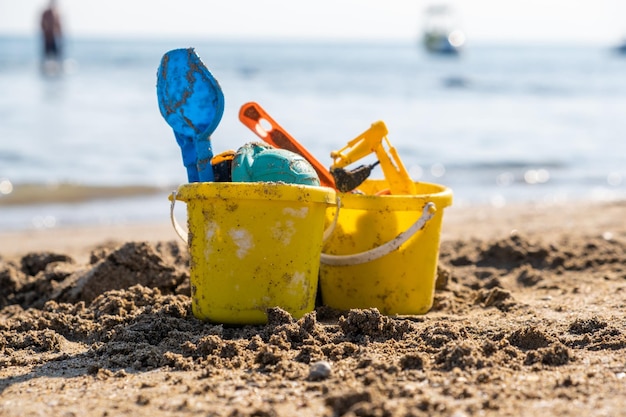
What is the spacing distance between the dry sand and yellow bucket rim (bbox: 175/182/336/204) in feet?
1.31

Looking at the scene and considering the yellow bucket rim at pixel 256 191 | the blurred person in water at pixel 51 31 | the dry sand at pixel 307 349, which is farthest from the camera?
the blurred person in water at pixel 51 31

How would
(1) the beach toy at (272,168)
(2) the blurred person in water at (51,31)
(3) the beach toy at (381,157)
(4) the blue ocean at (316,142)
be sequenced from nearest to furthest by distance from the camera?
1. (1) the beach toy at (272,168)
2. (3) the beach toy at (381,157)
3. (4) the blue ocean at (316,142)
4. (2) the blurred person in water at (51,31)

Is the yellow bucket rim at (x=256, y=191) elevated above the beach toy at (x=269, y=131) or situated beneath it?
situated beneath

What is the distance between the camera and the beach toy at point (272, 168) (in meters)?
2.75

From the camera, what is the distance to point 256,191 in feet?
8.53

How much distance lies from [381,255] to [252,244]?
52cm

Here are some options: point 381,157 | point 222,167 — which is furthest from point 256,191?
point 381,157

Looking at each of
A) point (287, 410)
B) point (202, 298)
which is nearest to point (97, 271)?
point (202, 298)

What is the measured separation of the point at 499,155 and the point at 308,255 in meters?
7.86

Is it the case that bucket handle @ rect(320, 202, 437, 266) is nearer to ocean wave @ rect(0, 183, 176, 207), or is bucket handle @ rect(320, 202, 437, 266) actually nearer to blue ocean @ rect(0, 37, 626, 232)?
blue ocean @ rect(0, 37, 626, 232)

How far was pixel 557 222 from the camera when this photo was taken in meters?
5.75

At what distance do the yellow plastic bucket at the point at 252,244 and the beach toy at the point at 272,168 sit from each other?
105 mm

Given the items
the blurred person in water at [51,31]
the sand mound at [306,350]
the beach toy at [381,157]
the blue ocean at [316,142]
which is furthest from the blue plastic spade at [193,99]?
the blurred person in water at [51,31]

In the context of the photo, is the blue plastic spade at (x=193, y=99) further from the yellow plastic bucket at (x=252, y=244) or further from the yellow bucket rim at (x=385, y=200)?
the yellow bucket rim at (x=385, y=200)
